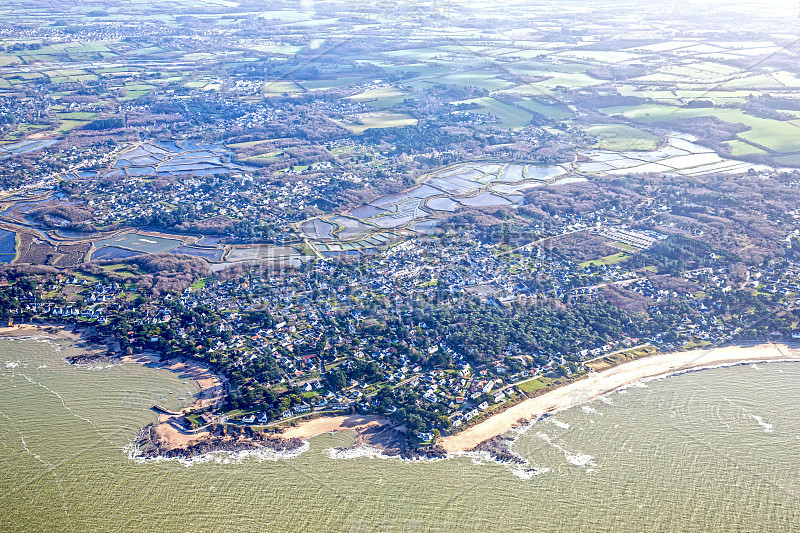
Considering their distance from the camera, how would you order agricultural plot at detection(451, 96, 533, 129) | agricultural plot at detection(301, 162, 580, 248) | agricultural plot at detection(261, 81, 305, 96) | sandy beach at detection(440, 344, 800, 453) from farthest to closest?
agricultural plot at detection(261, 81, 305, 96)
agricultural plot at detection(451, 96, 533, 129)
agricultural plot at detection(301, 162, 580, 248)
sandy beach at detection(440, 344, 800, 453)

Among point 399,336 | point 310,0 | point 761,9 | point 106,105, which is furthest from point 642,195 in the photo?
point 310,0

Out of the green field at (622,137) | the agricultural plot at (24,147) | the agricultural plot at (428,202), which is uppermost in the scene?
the green field at (622,137)

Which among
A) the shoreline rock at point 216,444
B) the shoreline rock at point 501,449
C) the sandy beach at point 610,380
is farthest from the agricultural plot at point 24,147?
the shoreline rock at point 501,449

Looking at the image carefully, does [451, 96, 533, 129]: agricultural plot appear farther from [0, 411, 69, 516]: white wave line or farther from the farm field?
[0, 411, 69, 516]: white wave line

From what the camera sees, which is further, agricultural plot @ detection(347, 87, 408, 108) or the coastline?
agricultural plot @ detection(347, 87, 408, 108)

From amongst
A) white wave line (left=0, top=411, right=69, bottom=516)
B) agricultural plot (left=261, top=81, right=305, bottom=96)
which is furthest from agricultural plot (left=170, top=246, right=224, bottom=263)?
agricultural plot (left=261, top=81, right=305, bottom=96)

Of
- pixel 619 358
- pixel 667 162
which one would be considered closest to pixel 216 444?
pixel 619 358

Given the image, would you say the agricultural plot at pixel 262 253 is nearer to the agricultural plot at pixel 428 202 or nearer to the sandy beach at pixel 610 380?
the agricultural plot at pixel 428 202

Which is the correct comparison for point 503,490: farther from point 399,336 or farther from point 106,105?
point 106,105
